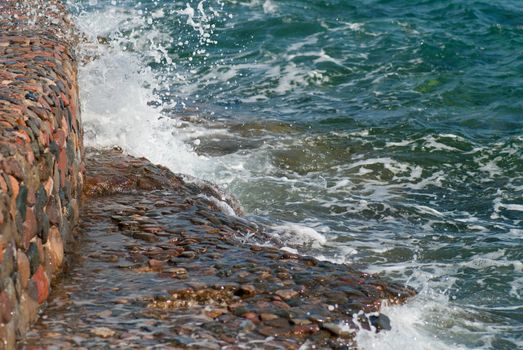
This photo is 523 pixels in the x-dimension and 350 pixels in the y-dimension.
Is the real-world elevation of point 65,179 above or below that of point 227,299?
above

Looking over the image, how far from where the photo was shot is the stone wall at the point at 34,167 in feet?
13.1

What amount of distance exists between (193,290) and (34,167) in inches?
41.2

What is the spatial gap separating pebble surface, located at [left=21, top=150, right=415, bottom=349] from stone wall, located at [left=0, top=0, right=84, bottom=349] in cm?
18

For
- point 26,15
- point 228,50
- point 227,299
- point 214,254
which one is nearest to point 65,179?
point 214,254

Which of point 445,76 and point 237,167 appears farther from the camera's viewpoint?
point 445,76

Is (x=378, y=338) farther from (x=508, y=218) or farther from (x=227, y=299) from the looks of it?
(x=508, y=218)

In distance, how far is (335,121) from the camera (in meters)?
11.0

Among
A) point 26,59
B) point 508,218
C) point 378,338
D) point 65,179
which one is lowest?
point 508,218

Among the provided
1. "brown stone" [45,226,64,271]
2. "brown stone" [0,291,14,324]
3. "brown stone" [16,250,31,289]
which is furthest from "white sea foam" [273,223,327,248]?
"brown stone" [0,291,14,324]

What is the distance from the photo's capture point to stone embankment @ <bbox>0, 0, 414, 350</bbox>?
13.9 ft

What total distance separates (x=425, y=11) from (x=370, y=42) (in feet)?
7.59

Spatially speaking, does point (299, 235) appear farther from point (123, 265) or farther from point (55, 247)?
point (55, 247)

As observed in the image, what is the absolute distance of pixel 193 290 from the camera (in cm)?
485

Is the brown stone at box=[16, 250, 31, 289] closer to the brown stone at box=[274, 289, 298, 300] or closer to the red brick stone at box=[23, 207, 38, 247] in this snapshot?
the red brick stone at box=[23, 207, 38, 247]
